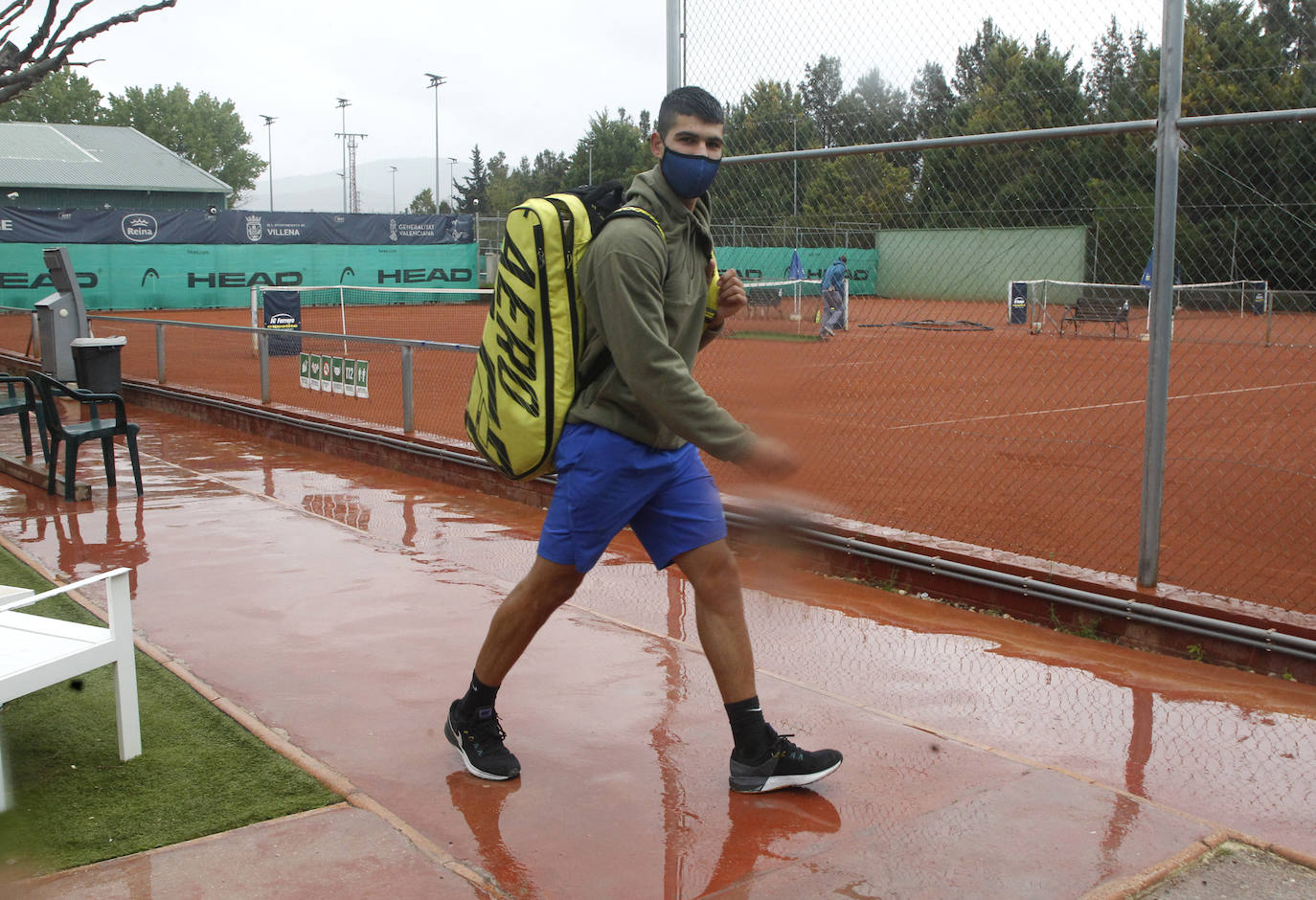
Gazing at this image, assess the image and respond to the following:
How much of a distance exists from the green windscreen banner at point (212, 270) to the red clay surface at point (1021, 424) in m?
11.2

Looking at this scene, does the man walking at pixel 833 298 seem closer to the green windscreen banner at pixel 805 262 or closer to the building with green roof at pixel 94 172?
the green windscreen banner at pixel 805 262

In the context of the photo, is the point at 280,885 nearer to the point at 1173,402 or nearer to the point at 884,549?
the point at 884,549

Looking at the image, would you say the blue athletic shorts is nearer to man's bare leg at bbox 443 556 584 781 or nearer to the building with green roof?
man's bare leg at bbox 443 556 584 781

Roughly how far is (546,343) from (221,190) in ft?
206

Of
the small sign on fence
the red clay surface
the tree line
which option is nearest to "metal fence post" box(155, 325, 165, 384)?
the red clay surface

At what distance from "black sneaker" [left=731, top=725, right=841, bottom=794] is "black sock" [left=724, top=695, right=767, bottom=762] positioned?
2cm

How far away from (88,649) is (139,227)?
34.5 m

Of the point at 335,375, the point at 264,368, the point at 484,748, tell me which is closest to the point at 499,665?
the point at 484,748

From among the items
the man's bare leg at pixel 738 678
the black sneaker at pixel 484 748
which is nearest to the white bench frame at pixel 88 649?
the black sneaker at pixel 484 748

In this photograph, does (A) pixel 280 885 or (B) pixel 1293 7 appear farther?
(B) pixel 1293 7

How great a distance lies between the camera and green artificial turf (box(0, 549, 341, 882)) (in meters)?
3.17

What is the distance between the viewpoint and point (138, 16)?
14406mm

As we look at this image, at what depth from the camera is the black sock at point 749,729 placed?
3.52 meters

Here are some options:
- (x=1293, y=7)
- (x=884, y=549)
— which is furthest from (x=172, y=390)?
(x=1293, y=7)
